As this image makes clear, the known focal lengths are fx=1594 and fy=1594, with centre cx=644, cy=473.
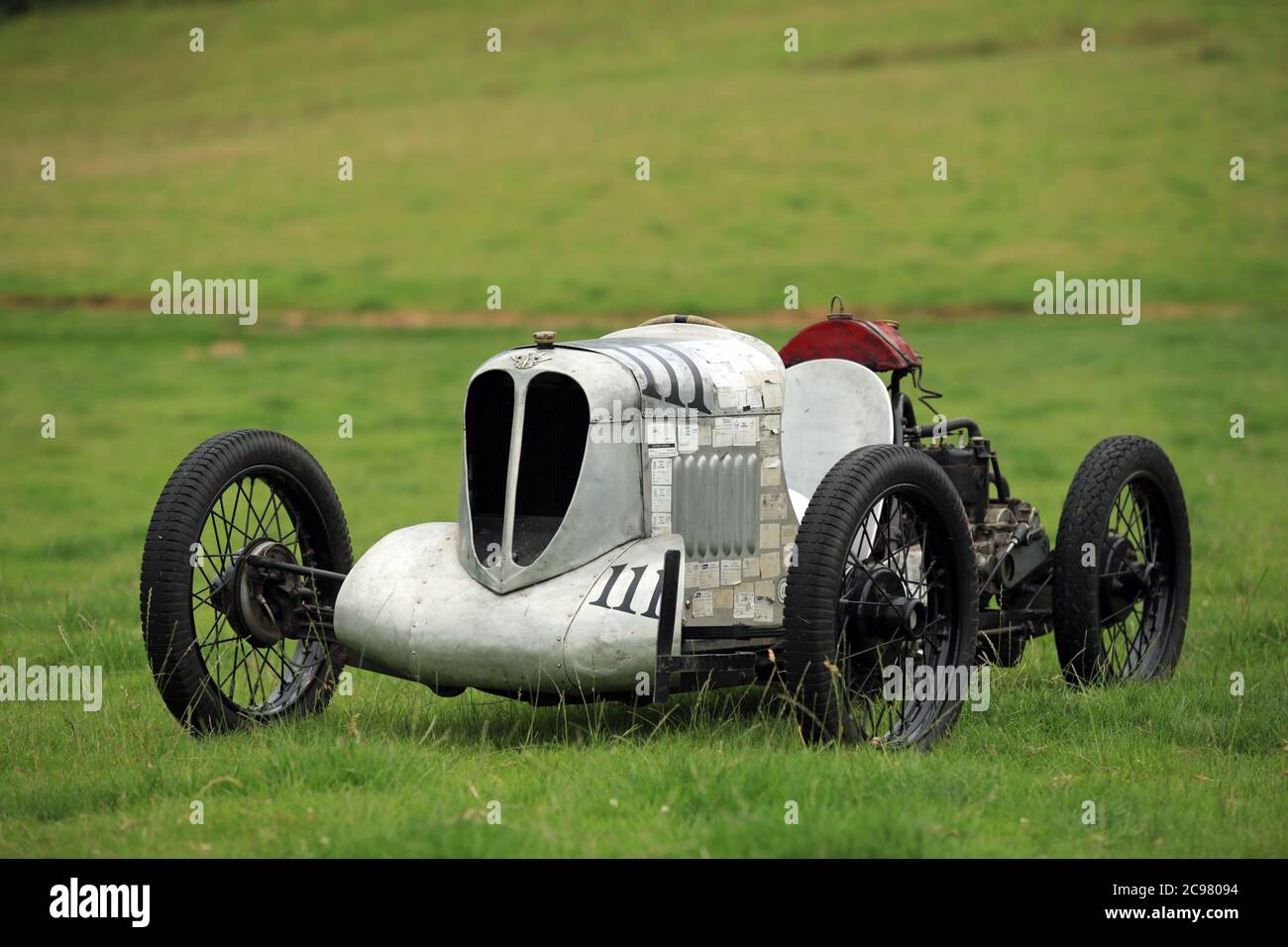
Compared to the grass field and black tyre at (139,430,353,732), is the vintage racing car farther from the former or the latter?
the grass field

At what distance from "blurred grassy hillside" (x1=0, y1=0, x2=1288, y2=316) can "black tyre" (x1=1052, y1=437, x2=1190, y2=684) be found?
2460cm

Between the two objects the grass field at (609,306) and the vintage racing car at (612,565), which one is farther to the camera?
the vintage racing car at (612,565)

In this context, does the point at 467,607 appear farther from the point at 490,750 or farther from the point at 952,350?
the point at 952,350

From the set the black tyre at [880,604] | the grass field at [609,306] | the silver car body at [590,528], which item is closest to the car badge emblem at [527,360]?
the silver car body at [590,528]

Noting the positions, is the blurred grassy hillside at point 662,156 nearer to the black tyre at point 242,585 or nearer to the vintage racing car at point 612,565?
the black tyre at point 242,585

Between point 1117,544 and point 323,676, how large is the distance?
4.33 meters

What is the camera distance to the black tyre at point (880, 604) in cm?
654

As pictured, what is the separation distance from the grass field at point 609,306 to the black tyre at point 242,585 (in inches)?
13.2

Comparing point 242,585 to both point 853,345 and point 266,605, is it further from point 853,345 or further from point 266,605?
point 853,345

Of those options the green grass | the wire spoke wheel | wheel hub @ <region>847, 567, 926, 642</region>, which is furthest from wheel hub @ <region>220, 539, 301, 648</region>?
wheel hub @ <region>847, 567, 926, 642</region>

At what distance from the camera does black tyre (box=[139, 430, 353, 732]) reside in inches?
277

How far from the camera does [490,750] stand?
22.8ft

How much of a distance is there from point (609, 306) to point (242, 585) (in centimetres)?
2728

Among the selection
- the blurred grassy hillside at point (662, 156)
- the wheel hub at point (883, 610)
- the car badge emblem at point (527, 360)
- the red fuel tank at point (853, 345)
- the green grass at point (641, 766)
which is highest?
the blurred grassy hillside at point (662, 156)
